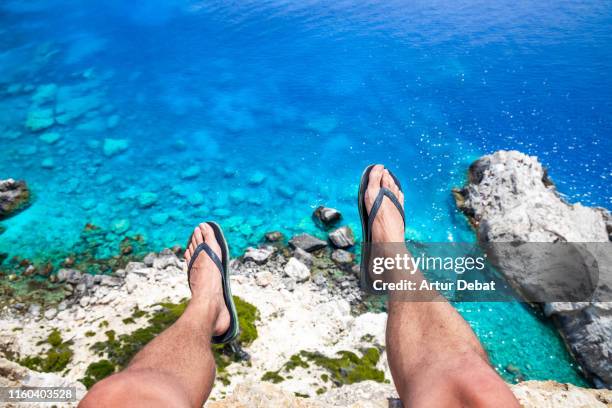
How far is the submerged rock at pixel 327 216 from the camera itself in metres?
5.72

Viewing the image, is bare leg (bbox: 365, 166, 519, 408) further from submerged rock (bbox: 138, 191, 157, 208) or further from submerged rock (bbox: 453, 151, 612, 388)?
submerged rock (bbox: 138, 191, 157, 208)

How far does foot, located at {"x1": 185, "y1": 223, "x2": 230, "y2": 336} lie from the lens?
2994 millimetres

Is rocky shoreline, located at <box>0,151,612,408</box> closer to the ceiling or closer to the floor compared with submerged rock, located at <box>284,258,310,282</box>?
closer to the ceiling

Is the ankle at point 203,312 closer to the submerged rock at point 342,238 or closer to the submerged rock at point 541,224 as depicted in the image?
the submerged rock at point 342,238

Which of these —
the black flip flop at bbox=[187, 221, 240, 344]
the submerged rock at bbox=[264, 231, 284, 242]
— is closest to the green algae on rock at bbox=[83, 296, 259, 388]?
the black flip flop at bbox=[187, 221, 240, 344]

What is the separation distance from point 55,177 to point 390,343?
649cm

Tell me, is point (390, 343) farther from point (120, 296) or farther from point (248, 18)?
point (248, 18)

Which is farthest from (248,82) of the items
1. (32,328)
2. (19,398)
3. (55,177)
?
(19,398)

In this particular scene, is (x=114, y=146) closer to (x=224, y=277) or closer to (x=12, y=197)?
(x=12, y=197)

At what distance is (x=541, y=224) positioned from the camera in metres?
5.21

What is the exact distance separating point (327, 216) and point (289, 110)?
3110 millimetres

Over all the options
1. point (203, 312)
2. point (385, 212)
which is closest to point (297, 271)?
point (385, 212)

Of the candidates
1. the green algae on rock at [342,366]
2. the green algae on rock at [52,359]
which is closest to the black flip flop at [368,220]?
the green algae on rock at [342,366]

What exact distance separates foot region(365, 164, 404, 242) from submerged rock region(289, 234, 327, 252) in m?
1.84
